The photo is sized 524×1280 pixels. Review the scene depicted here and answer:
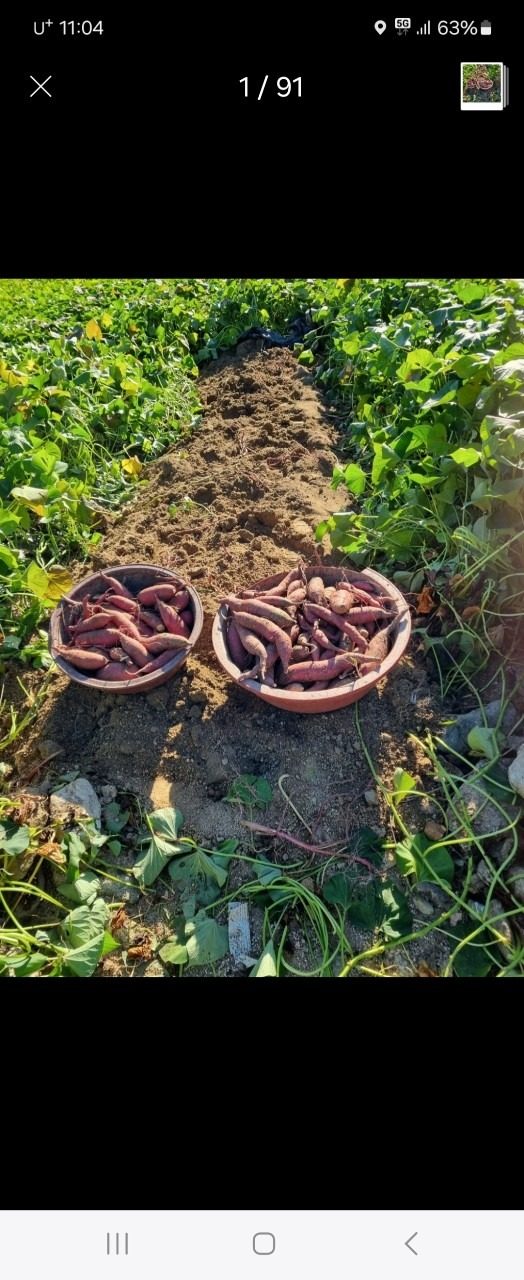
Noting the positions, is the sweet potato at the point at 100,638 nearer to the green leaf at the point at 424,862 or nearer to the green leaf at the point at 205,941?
the green leaf at the point at 205,941

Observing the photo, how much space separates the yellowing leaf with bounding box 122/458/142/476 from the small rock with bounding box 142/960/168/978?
9.90ft

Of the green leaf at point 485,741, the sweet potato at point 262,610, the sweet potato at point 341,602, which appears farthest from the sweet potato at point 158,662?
the green leaf at point 485,741

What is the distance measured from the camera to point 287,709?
257 cm

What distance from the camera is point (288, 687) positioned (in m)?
2.50

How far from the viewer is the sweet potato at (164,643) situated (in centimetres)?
269

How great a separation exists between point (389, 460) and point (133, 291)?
17.2 feet

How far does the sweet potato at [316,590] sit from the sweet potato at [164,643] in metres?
0.52

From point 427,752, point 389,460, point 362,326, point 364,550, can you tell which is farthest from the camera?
point 362,326

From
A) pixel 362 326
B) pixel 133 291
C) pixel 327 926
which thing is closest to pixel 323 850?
pixel 327 926

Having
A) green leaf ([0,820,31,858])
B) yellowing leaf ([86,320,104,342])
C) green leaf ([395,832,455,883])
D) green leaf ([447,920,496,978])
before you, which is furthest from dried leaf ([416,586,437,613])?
yellowing leaf ([86,320,104,342])

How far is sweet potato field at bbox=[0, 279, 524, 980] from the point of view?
2.15m

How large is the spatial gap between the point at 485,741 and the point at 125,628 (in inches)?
57.2

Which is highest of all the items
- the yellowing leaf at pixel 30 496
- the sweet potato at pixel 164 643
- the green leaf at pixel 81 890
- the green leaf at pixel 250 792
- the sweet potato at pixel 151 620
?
the yellowing leaf at pixel 30 496

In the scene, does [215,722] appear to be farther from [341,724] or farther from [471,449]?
[471,449]
